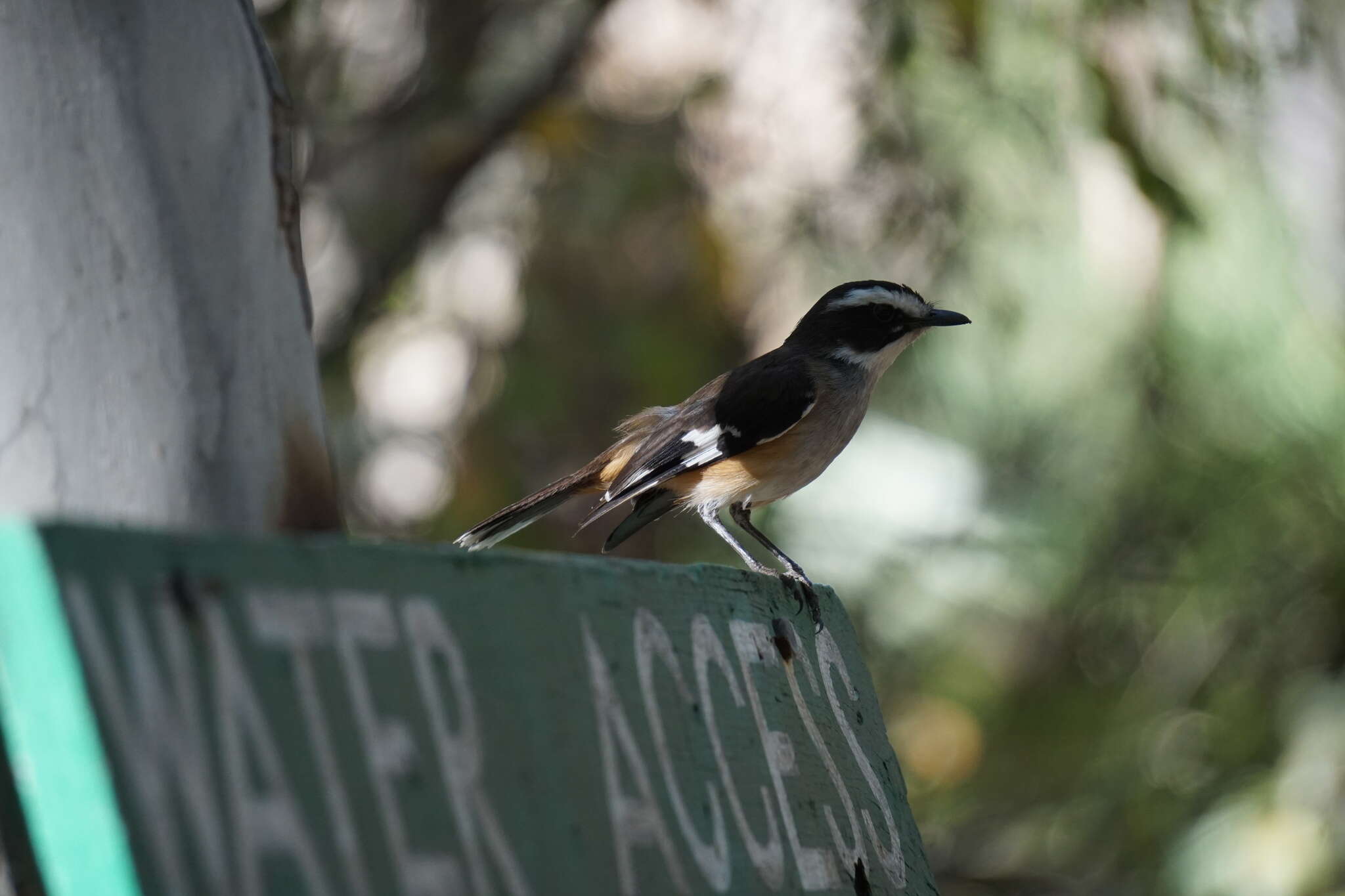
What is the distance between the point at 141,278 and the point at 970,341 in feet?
19.7

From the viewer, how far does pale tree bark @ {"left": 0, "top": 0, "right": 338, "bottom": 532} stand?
7.00 ft

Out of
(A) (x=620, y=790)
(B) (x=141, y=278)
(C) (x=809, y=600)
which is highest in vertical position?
(B) (x=141, y=278)

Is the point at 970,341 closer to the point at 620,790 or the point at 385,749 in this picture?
the point at 620,790

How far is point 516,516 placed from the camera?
178 inches

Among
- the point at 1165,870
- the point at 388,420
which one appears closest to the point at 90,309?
the point at 1165,870

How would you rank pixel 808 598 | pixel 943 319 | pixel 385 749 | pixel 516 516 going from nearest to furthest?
1. pixel 385 749
2. pixel 808 598
3. pixel 516 516
4. pixel 943 319

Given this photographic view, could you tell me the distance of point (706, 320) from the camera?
801 centimetres

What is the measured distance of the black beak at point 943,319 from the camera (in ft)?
17.0

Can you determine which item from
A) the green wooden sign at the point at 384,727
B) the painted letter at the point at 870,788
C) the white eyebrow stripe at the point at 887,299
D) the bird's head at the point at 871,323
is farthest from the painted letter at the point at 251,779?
the white eyebrow stripe at the point at 887,299

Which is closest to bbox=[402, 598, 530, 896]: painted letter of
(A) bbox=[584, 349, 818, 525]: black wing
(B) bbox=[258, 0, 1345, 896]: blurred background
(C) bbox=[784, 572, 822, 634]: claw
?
(C) bbox=[784, 572, 822, 634]: claw

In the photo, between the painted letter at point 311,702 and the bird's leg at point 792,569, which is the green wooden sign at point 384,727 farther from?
the bird's leg at point 792,569

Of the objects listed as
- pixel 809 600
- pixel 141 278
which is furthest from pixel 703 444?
pixel 141 278

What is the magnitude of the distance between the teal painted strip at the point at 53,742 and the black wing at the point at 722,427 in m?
3.30

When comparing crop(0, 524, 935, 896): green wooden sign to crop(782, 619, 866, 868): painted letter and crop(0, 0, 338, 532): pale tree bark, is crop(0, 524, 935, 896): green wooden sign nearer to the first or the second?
crop(782, 619, 866, 868): painted letter
